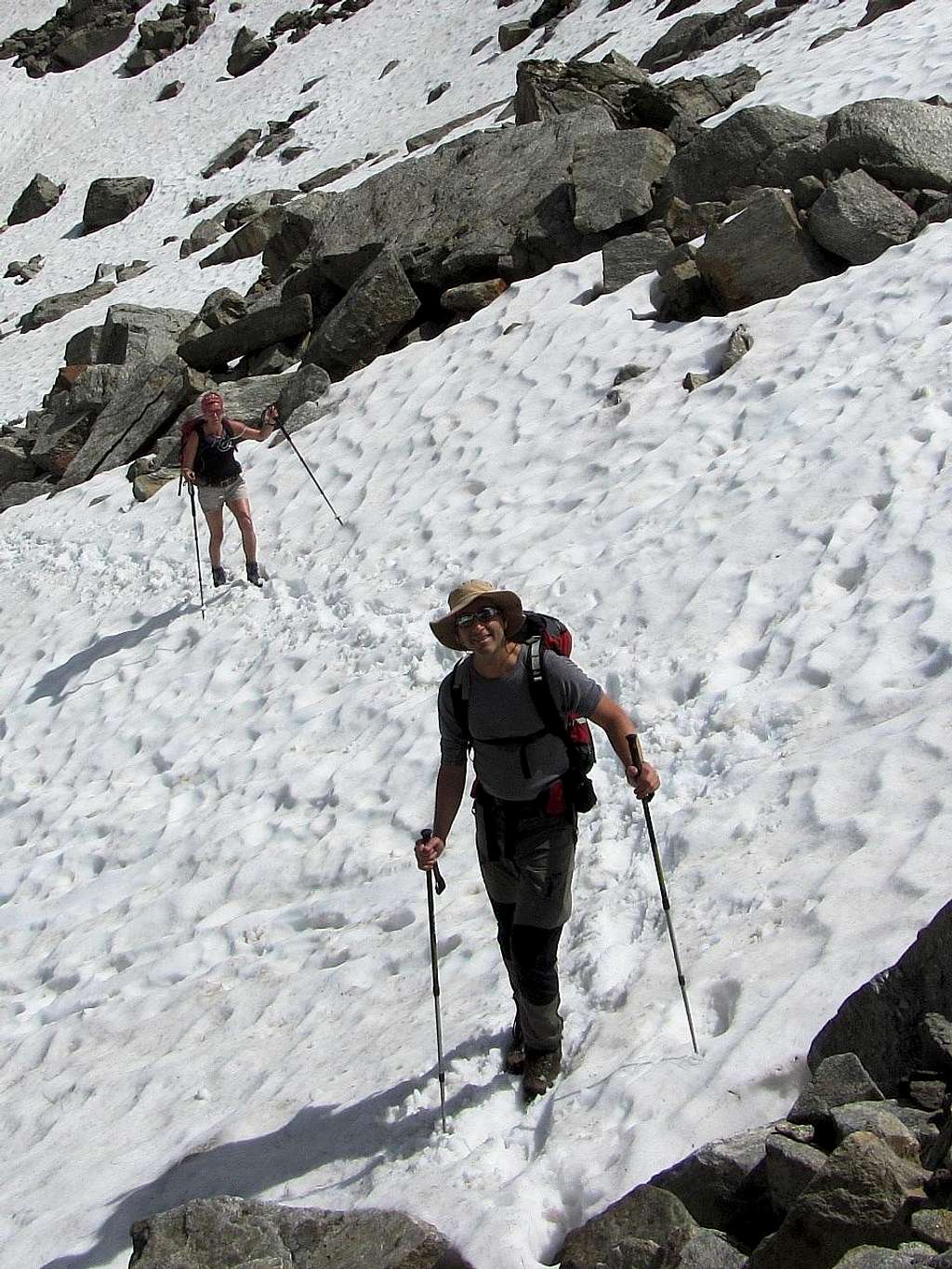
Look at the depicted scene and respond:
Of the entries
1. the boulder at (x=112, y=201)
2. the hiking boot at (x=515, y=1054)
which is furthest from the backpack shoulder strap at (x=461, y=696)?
the boulder at (x=112, y=201)

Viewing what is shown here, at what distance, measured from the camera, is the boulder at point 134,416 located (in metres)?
20.7

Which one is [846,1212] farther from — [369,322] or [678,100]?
[678,100]

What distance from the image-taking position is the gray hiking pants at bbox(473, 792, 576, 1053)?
5922 mm

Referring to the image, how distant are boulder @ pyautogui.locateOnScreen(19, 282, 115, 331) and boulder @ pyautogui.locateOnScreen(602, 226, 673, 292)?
22.1 meters

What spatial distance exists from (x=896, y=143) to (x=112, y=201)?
35.1 m

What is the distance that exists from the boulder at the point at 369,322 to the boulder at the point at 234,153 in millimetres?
28317

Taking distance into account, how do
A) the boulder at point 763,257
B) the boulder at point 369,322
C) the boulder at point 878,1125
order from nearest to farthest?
the boulder at point 878,1125
the boulder at point 763,257
the boulder at point 369,322

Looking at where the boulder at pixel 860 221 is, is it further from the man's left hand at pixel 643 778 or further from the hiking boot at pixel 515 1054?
the hiking boot at pixel 515 1054

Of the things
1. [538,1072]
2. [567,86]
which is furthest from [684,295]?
[538,1072]

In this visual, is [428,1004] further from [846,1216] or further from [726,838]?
[846,1216]

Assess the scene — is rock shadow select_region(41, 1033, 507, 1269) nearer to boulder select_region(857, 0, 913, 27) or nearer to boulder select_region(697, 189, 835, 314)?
boulder select_region(697, 189, 835, 314)

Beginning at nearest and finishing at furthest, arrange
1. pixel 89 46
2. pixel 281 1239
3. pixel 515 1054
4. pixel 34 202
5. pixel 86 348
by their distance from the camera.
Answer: pixel 281 1239 → pixel 515 1054 → pixel 86 348 → pixel 34 202 → pixel 89 46

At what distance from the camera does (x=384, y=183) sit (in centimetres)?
2248

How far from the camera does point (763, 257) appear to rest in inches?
581
